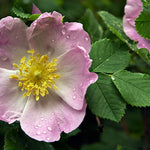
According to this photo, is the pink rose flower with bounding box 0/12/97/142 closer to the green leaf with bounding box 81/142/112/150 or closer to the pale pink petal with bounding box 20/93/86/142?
the pale pink petal with bounding box 20/93/86/142

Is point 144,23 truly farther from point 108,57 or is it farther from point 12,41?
point 12,41

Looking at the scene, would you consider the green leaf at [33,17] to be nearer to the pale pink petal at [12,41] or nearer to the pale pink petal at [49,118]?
the pale pink petal at [12,41]

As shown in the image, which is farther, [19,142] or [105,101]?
[19,142]

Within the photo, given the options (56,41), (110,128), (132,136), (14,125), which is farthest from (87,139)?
(56,41)

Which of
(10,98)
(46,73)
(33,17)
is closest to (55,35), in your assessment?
(33,17)

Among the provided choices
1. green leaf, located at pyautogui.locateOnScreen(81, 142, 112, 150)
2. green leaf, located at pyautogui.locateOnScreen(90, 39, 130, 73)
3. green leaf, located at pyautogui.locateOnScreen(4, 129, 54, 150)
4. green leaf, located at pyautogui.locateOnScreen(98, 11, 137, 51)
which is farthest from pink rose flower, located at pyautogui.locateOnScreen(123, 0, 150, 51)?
green leaf, located at pyautogui.locateOnScreen(81, 142, 112, 150)

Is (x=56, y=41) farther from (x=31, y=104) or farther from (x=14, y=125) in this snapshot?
(x=14, y=125)

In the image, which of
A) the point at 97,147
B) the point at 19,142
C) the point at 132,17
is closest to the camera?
the point at 19,142

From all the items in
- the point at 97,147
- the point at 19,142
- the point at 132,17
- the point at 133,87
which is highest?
the point at 132,17
